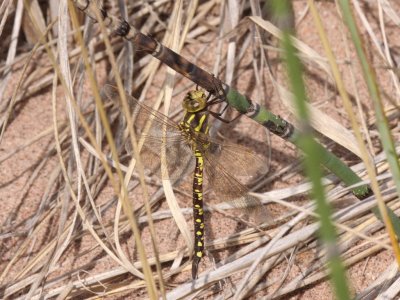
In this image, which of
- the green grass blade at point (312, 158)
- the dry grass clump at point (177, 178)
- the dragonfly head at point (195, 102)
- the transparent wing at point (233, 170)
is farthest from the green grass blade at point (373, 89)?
the dragonfly head at point (195, 102)

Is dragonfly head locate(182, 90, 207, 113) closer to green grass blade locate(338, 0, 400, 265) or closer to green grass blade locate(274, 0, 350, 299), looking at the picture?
green grass blade locate(338, 0, 400, 265)

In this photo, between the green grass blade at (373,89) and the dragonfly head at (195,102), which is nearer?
the green grass blade at (373,89)

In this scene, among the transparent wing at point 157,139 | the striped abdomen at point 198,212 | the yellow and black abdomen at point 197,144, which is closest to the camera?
the striped abdomen at point 198,212

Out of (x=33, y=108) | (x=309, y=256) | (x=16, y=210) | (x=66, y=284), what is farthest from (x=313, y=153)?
(x=33, y=108)

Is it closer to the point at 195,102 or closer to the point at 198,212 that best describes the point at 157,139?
the point at 195,102

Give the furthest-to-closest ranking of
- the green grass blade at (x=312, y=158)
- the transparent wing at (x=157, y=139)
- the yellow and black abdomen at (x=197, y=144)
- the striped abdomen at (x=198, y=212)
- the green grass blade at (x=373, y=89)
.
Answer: the transparent wing at (x=157, y=139), the yellow and black abdomen at (x=197, y=144), the striped abdomen at (x=198, y=212), the green grass blade at (x=373, y=89), the green grass blade at (x=312, y=158)

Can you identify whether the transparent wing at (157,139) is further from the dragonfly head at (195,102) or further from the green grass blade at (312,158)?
the green grass blade at (312,158)

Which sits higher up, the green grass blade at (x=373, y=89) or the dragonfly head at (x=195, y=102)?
the dragonfly head at (x=195, y=102)
